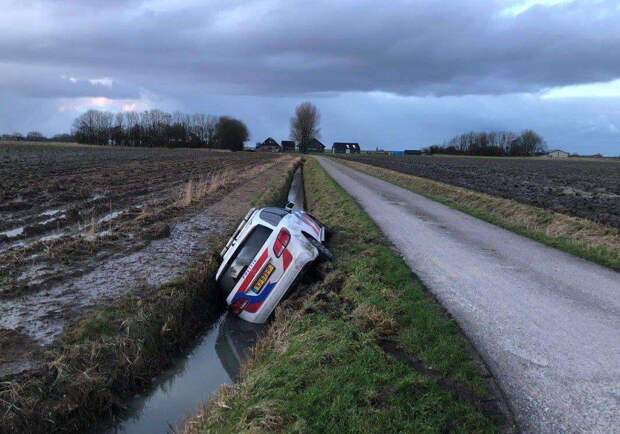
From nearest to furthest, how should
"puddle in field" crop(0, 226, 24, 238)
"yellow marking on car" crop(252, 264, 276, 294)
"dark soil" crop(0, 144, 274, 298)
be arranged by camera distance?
1. "yellow marking on car" crop(252, 264, 276, 294)
2. "dark soil" crop(0, 144, 274, 298)
3. "puddle in field" crop(0, 226, 24, 238)

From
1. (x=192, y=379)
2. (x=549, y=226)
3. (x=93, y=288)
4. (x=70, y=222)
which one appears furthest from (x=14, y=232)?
(x=549, y=226)

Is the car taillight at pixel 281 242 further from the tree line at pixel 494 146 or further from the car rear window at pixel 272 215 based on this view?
the tree line at pixel 494 146

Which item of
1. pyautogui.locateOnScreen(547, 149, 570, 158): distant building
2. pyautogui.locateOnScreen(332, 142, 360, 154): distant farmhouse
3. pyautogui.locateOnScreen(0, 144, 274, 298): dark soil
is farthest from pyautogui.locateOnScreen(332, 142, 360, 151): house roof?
pyautogui.locateOnScreen(0, 144, 274, 298): dark soil

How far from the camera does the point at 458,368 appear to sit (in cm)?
571

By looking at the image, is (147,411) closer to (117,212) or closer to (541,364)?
(541,364)

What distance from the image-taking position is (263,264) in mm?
8961

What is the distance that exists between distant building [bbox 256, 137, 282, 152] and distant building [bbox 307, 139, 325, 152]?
9.39 metres

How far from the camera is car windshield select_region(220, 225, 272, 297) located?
9.29 meters

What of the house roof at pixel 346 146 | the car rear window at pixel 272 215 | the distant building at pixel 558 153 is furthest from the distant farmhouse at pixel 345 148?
the car rear window at pixel 272 215

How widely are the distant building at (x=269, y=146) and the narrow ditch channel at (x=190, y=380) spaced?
142 metres

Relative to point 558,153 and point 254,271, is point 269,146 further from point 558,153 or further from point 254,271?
point 254,271

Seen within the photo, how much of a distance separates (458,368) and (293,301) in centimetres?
396

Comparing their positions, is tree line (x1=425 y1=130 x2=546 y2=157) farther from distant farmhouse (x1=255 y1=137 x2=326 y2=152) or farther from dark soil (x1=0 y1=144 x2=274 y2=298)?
dark soil (x1=0 y1=144 x2=274 y2=298)

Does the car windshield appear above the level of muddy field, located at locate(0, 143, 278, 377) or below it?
above
